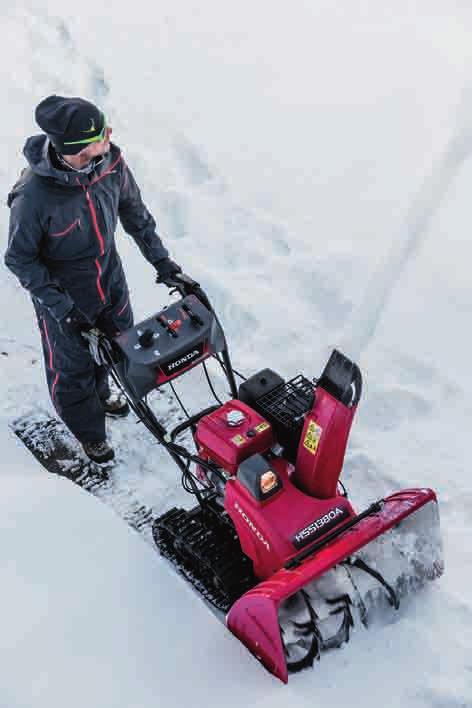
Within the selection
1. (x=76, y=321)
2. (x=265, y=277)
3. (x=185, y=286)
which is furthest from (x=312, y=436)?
(x=265, y=277)

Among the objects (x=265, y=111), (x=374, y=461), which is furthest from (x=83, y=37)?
(x=374, y=461)

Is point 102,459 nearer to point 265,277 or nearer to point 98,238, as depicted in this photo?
point 98,238

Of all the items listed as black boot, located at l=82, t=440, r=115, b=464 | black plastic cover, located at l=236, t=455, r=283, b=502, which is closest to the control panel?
black plastic cover, located at l=236, t=455, r=283, b=502

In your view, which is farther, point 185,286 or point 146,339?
point 185,286

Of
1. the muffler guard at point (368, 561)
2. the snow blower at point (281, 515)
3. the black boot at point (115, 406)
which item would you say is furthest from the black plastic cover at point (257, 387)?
the black boot at point (115, 406)

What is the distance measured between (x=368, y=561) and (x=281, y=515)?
399 millimetres

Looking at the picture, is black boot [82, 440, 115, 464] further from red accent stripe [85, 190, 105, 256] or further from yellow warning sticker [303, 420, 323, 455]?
yellow warning sticker [303, 420, 323, 455]

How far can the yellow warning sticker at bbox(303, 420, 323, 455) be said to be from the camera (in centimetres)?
309

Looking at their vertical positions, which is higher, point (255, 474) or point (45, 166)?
point (45, 166)

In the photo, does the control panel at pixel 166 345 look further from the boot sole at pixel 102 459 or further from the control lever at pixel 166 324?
the boot sole at pixel 102 459

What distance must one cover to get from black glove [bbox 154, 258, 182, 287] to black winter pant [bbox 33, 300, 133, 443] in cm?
40

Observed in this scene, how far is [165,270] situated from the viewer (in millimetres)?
3986

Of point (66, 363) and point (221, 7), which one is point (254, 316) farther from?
point (221, 7)

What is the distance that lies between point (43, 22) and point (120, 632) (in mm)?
6938
